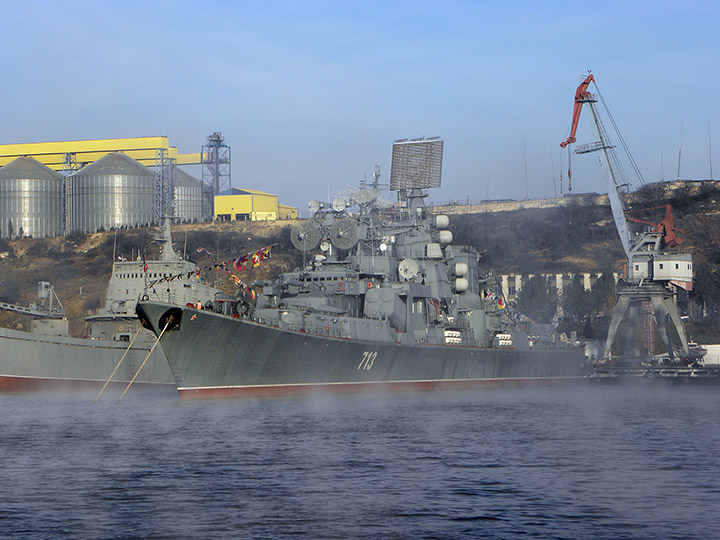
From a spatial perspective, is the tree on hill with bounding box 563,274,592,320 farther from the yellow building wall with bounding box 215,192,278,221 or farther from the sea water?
the sea water

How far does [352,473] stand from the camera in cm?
2041

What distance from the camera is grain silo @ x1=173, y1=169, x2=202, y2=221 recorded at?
105 meters

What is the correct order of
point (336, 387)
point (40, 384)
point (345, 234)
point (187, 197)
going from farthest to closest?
point (187, 197)
point (345, 234)
point (40, 384)
point (336, 387)

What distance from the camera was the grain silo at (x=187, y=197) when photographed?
104625 millimetres

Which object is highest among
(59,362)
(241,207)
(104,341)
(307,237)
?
(241,207)

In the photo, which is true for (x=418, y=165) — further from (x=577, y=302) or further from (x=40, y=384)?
(x=577, y=302)

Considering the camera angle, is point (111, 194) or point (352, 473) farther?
point (111, 194)

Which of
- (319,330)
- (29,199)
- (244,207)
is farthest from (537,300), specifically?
(29,199)

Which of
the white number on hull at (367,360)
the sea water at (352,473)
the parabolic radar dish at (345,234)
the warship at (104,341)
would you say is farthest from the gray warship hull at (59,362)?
the white number on hull at (367,360)

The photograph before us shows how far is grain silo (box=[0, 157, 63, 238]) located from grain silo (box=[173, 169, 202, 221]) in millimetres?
12903

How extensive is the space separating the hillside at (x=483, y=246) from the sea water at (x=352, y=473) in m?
55.6

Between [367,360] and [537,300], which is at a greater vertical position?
[537,300]

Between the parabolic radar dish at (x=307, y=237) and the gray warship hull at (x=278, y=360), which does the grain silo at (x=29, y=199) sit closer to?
the parabolic radar dish at (x=307, y=237)

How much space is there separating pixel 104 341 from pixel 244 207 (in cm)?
6195
